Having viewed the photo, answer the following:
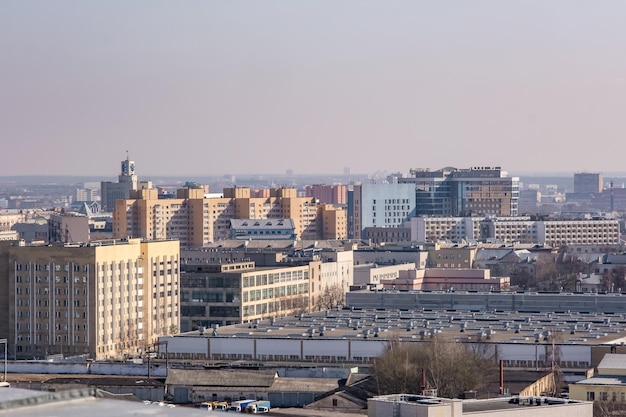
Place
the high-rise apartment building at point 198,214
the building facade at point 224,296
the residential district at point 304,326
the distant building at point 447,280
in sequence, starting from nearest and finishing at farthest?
the residential district at point 304,326 → the building facade at point 224,296 → the distant building at point 447,280 → the high-rise apartment building at point 198,214

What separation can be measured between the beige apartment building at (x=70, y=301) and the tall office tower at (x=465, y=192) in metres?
72.9

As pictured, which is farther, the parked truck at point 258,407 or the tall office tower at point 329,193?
the tall office tower at point 329,193

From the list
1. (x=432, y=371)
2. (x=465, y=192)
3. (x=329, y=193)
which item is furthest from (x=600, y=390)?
(x=329, y=193)

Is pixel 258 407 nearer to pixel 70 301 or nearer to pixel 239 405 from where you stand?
pixel 239 405

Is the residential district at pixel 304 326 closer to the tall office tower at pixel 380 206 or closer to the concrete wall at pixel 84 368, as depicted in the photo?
the concrete wall at pixel 84 368

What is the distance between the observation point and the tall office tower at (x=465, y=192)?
121 meters

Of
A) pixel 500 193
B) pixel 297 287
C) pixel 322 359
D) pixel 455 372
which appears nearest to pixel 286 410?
pixel 455 372

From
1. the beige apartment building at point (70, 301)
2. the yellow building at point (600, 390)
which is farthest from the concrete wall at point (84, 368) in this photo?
the beige apartment building at point (70, 301)

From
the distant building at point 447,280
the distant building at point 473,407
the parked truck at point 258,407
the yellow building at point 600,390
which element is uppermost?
the distant building at point 473,407

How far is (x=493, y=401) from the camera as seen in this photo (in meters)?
20.8

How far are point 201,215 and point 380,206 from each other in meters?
16.7

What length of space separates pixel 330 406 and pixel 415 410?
6596 mm

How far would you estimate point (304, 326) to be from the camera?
38.7 metres

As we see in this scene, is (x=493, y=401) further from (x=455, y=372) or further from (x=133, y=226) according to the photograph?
(x=133, y=226)
